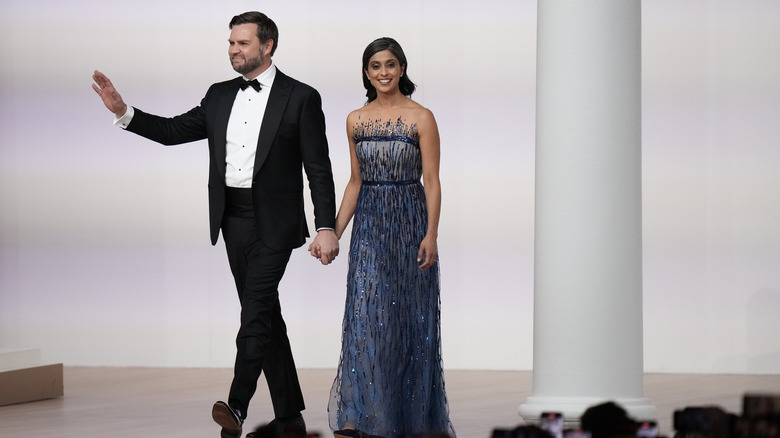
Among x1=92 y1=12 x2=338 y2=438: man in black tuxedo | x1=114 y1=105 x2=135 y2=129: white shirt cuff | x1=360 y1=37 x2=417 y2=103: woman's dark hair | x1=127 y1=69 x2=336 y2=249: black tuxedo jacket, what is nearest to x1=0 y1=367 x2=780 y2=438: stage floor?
x1=92 y1=12 x2=338 y2=438: man in black tuxedo

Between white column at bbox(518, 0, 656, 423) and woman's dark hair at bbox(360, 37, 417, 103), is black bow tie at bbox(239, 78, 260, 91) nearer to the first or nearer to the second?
woman's dark hair at bbox(360, 37, 417, 103)

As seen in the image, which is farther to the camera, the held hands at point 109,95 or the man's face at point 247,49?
the man's face at point 247,49

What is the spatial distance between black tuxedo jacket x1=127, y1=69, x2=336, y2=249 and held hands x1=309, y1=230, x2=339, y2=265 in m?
0.04

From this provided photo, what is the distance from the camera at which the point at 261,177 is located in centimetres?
433

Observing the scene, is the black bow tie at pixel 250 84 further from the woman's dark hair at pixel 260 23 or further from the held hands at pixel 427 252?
the held hands at pixel 427 252

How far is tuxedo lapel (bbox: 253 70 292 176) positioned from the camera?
434cm

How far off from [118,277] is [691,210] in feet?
10.7

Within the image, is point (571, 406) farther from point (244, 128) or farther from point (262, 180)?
point (244, 128)

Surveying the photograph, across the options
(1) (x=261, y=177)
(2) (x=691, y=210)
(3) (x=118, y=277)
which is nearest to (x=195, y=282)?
(3) (x=118, y=277)

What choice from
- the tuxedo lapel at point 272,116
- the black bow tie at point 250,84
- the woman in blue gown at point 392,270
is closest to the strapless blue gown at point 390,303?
the woman in blue gown at point 392,270

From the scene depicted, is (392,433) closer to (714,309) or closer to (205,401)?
(205,401)

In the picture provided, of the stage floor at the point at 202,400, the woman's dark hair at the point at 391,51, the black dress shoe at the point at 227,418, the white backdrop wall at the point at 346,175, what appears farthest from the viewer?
the white backdrop wall at the point at 346,175

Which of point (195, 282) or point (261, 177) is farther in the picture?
point (195, 282)

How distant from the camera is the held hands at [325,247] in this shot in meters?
4.28
